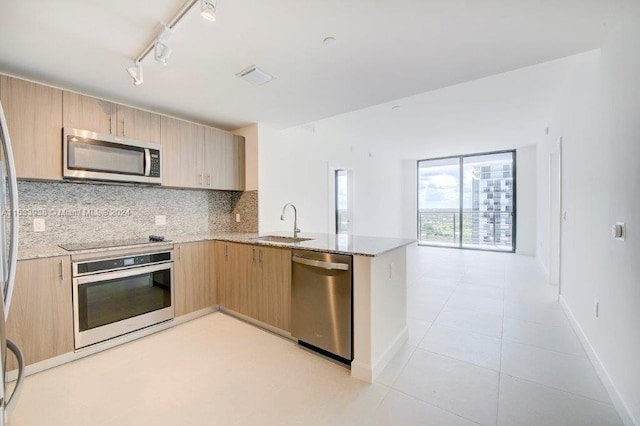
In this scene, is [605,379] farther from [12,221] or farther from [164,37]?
[164,37]

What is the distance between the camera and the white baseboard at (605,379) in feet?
5.12

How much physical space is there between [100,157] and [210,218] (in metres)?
1.54

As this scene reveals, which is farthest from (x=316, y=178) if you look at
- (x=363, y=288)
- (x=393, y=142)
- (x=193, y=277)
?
(x=363, y=288)

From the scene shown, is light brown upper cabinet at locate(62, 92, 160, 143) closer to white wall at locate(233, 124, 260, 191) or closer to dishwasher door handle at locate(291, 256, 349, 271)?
white wall at locate(233, 124, 260, 191)

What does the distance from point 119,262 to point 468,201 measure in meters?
7.88

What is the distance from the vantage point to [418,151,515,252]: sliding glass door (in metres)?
7.15

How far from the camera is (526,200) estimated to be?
6.75m

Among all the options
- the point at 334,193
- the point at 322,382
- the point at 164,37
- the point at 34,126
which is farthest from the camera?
the point at 334,193

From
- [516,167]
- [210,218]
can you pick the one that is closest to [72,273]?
[210,218]

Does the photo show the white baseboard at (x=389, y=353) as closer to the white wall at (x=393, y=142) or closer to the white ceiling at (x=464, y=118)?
the white wall at (x=393, y=142)

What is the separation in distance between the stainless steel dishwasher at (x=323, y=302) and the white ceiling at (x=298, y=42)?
1583mm

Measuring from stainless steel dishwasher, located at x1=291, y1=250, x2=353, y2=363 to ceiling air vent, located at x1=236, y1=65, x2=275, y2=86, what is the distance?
5.19 ft

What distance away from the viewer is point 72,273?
2240 millimetres

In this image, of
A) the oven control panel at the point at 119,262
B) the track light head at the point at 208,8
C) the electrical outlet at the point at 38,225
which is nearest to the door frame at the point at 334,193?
the oven control panel at the point at 119,262
